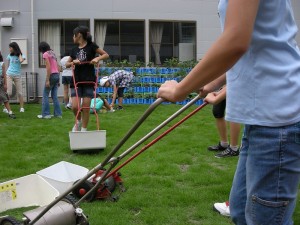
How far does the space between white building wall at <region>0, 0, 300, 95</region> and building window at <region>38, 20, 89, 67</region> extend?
22cm

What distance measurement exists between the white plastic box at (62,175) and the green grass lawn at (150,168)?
10.3 inches

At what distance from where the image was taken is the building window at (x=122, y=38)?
14.0 m

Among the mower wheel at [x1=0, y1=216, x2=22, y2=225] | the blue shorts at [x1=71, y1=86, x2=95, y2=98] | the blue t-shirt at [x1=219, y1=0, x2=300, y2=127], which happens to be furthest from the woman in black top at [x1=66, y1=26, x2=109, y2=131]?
the blue t-shirt at [x1=219, y1=0, x2=300, y2=127]

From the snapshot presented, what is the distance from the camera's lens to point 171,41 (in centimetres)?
1456

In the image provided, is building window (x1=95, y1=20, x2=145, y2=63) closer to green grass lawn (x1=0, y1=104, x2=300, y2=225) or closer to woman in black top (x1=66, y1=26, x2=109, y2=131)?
green grass lawn (x1=0, y1=104, x2=300, y2=225)

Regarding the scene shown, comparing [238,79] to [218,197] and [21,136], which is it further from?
[21,136]

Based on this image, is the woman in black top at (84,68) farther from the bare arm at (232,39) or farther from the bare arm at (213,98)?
the bare arm at (232,39)

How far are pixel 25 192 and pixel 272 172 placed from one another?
2.82m

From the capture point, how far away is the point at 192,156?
5805 millimetres

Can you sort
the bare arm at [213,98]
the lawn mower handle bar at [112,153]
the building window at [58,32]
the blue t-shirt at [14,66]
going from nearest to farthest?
the lawn mower handle bar at [112,153]
the bare arm at [213,98]
the blue t-shirt at [14,66]
the building window at [58,32]

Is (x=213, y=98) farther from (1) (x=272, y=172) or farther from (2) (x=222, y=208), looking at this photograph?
(2) (x=222, y=208)

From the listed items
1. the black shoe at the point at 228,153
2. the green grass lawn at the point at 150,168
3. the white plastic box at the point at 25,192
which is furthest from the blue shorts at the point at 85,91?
the white plastic box at the point at 25,192

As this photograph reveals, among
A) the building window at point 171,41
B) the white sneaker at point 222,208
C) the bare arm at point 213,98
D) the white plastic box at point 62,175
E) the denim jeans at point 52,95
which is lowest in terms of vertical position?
the white sneaker at point 222,208

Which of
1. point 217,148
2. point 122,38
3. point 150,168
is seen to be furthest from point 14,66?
point 150,168
